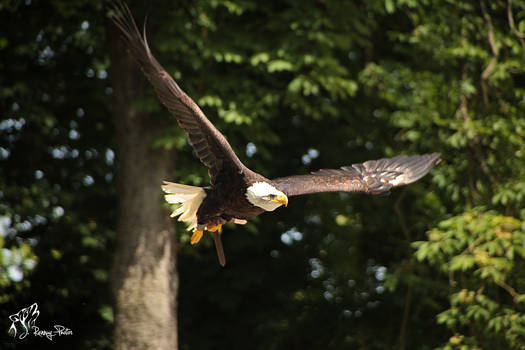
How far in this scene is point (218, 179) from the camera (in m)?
4.98

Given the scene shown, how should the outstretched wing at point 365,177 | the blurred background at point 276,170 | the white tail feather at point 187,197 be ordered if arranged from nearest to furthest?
the outstretched wing at point 365,177 → the white tail feather at point 187,197 → the blurred background at point 276,170

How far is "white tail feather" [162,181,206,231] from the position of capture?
5.44 metres

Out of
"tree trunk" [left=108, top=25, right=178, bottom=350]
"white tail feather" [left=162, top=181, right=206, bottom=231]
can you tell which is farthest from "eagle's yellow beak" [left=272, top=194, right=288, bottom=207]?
"tree trunk" [left=108, top=25, right=178, bottom=350]

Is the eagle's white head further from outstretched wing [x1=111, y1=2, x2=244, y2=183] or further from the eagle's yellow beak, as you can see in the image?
outstretched wing [x1=111, y1=2, x2=244, y2=183]

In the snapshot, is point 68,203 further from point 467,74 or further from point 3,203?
point 467,74

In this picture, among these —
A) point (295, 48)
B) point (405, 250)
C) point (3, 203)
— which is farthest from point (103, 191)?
point (405, 250)

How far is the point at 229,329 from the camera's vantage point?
29.4 ft

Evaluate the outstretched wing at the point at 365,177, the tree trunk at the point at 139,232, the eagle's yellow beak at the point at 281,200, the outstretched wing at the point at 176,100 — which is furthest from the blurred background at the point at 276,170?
the eagle's yellow beak at the point at 281,200

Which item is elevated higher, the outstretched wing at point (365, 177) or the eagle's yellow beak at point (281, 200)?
the outstretched wing at point (365, 177)

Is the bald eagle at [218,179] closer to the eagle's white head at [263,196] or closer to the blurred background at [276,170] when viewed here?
the eagle's white head at [263,196]

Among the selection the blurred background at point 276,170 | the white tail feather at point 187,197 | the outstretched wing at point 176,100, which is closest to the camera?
the outstretched wing at point 176,100

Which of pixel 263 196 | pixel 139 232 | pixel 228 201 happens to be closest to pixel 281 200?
pixel 263 196

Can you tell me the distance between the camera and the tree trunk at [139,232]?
23.6 feet

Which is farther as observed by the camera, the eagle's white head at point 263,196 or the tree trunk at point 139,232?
the tree trunk at point 139,232
